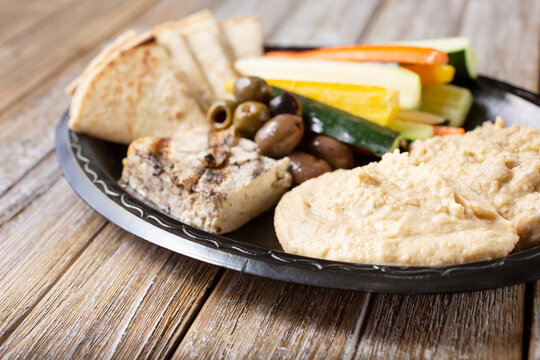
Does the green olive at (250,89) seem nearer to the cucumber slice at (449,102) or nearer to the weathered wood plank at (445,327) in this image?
the cucumber slice at (449,102)

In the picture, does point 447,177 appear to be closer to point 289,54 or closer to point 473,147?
point 473,147

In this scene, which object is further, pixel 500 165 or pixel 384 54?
pixel 384 54

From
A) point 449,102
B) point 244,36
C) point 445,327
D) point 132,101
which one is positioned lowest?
point 449,102

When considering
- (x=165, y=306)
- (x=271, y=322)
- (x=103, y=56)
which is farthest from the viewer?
(x=103, y=56)

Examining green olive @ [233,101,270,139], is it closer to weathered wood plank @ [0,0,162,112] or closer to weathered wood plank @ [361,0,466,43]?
weathered wood plank @ [0,0,162,112]

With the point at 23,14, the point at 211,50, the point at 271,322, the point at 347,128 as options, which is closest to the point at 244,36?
the point at 211,50

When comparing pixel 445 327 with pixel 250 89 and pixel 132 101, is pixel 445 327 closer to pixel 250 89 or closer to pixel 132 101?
pixel 250 89

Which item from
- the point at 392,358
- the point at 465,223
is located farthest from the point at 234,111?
the point at 392,358

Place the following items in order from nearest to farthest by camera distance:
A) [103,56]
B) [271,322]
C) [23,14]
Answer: [271,322]
[103,56]
[23,14]
